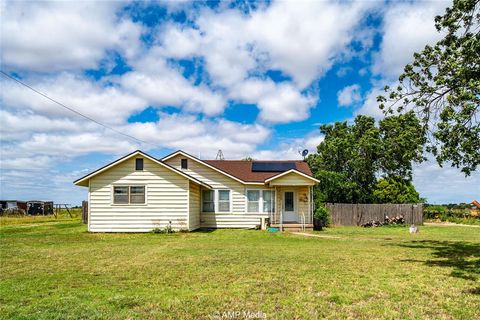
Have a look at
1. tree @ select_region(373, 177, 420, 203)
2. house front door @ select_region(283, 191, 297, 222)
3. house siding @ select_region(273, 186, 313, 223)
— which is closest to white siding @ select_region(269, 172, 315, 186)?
house siding @ select_region(273, 186, 313, 223)

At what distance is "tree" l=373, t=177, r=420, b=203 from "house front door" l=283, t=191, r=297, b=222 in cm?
1296

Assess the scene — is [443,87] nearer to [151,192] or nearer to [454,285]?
[454,285]

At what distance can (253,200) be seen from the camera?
25016mm

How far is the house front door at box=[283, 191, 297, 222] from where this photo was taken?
24969 mm

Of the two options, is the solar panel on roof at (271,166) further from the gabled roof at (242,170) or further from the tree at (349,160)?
the tree at (349,160)

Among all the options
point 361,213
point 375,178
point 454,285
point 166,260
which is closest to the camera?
point 454,285

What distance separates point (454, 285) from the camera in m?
8.01

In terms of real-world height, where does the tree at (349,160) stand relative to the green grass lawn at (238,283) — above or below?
above

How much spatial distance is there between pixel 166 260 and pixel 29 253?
4920 millimetres

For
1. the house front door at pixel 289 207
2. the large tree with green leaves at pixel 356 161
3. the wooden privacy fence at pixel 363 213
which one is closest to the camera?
the house front door at pixel 289 207

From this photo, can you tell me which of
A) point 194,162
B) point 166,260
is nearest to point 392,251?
point 166,260

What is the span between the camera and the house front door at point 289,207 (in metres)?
25.0

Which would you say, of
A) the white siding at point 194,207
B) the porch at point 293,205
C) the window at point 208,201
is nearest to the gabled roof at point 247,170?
the porch at point 293,205

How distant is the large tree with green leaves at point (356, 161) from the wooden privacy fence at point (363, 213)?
4207 mm
